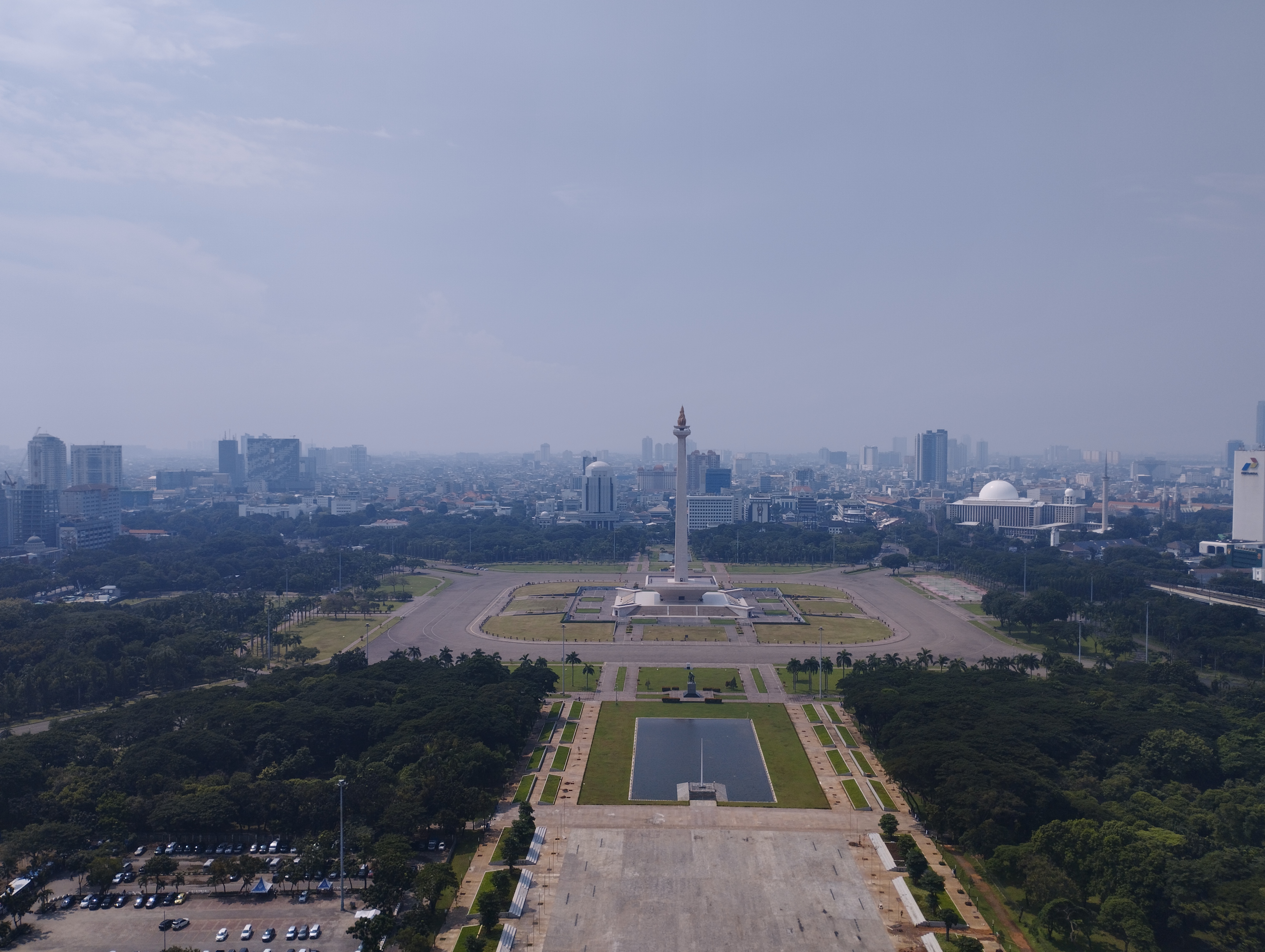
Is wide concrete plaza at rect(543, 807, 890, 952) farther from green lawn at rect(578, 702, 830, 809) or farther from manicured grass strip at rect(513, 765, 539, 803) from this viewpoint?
manicured grass strip at rect(513, 765, 539, 803)

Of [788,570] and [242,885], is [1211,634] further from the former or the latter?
[242,885]

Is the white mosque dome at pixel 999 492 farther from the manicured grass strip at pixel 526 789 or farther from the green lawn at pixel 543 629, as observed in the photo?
the manicured grass strip at pixel 526 789

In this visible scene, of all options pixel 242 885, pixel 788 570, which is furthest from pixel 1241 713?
pixel 788 570

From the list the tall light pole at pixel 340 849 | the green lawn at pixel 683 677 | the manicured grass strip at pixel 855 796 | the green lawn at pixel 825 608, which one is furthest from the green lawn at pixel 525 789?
the green lawn at pixel 825 608

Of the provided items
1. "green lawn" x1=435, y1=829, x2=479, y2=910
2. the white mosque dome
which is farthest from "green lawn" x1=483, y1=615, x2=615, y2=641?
the white mosque dome

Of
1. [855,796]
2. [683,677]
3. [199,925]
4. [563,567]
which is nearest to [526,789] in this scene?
[199,925]

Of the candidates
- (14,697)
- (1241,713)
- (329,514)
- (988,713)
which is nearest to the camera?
(988,713)

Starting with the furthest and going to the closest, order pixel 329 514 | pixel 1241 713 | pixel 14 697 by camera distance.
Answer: pixel 329 514, pixel 14 697, pixel 1241 713

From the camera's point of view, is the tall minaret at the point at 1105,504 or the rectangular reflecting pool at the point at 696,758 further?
the tall minaret at the point at 1105,504
